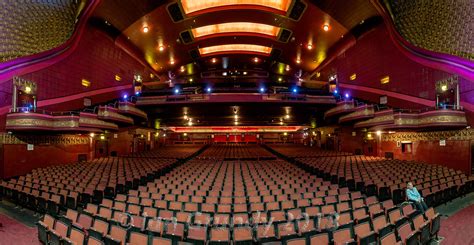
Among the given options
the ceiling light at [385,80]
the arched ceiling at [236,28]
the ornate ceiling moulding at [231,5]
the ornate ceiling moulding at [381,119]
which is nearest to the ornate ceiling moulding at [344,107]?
the ornate ceiling moulding at [381,119]

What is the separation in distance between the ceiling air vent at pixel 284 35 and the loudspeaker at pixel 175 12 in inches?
305

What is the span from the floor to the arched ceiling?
1106 centimetres

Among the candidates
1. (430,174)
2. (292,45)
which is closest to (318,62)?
(292,45)

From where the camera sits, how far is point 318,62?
24.5 m

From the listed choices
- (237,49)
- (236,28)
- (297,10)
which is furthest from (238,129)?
(297,10)

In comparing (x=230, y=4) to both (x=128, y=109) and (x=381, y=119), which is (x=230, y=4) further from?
(x=381, y=119)

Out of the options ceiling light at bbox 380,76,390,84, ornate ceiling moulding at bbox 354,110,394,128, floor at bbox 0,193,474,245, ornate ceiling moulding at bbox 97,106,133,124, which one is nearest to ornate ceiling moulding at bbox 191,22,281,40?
ceiling light at bbox 380,76,390,84

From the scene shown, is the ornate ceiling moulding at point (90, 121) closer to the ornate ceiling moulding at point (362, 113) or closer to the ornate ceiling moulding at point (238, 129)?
the ornate ceiling moulding at point (362, 113)

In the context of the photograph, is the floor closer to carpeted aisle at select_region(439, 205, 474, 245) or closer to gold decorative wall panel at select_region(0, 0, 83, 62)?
carpeted aisle at select_region(439, 205, 474, 245)

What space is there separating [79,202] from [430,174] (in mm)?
12016

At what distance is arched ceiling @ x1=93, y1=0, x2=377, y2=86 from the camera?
15.0 meters

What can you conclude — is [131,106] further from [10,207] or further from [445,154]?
[445,154]

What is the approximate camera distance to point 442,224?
5664mm

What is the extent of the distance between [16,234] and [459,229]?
9274 millimetres
